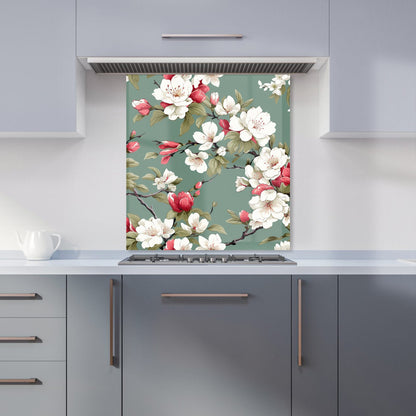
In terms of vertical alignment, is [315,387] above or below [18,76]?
below

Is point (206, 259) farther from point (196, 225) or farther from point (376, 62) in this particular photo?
point (376, 62)

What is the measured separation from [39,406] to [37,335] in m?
0.33

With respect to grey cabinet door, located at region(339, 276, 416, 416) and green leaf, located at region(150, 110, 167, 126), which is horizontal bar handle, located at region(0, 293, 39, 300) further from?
grey cabinet door, located at region(339, 276, 416, 416)

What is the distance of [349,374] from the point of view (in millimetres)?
2055

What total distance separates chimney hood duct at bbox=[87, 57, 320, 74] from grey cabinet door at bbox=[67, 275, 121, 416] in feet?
3.75

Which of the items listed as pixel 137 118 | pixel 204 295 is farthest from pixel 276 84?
pixel 204 295

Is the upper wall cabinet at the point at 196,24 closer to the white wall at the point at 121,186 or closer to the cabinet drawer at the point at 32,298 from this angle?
the white wall at the point at 121,186

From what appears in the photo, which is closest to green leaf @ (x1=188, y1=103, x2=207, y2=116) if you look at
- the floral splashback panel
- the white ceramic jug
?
the floral splashback panel

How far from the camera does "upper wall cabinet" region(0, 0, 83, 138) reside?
2.18 meters

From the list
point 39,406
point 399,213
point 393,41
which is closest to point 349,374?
point 399,213

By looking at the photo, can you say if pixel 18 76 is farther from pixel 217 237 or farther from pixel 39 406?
pixel 39 406

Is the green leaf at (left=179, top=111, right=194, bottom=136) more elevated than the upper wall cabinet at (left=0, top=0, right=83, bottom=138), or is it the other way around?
the upper wall cabinet at (left=0, top=0, right=83, bottom=138)

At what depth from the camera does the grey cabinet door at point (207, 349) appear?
6.68 ft

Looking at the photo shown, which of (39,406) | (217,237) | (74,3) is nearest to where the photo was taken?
(39,406)
